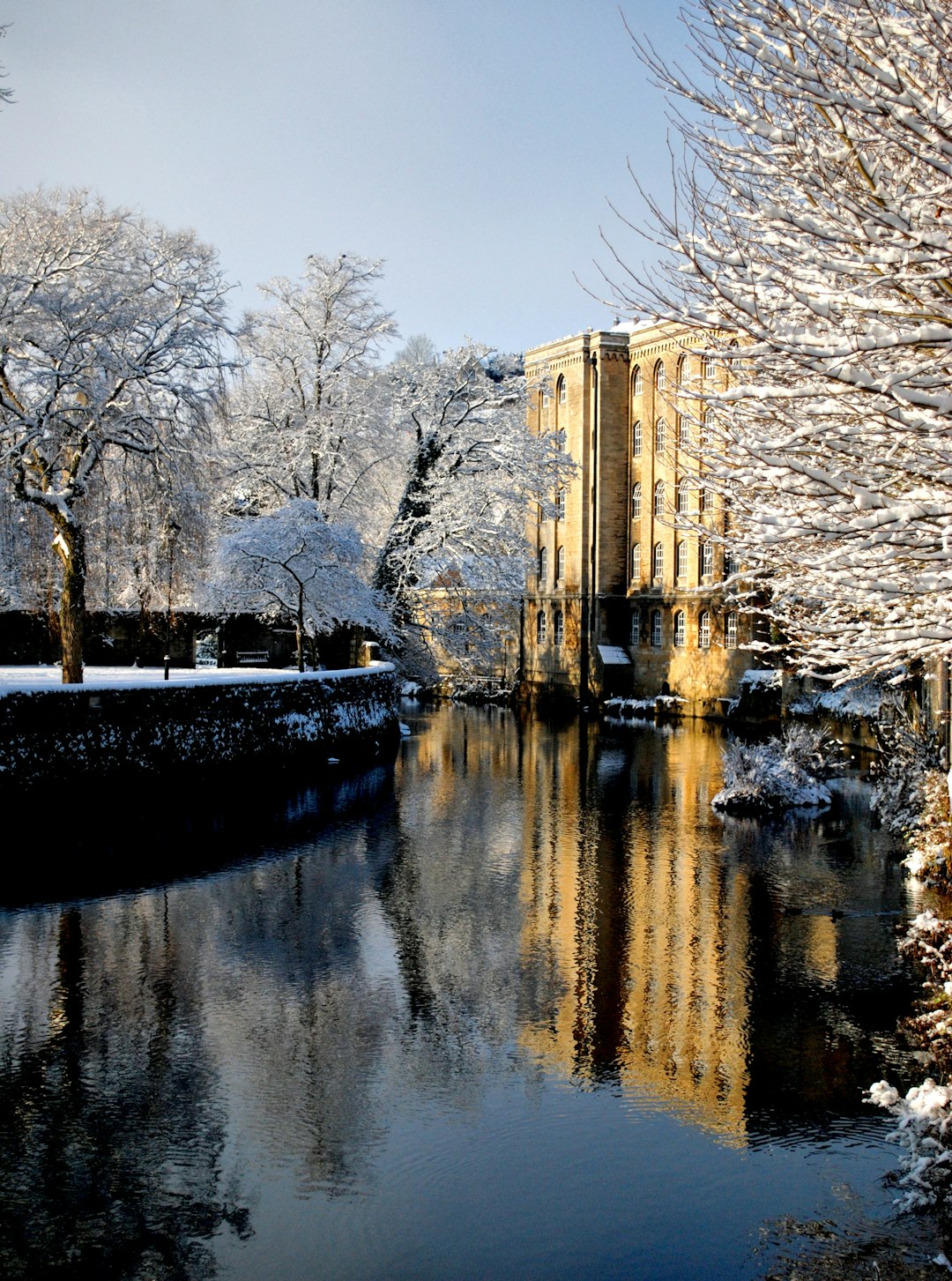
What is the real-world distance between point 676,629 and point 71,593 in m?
30.4

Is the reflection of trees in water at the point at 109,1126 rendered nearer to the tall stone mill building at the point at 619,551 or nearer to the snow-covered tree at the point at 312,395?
the snow-covered tree at the point at 312,395

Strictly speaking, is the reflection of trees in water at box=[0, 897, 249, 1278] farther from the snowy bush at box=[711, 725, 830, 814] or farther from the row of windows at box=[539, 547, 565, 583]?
the row of windows at box=[539, 547, 565, 583]

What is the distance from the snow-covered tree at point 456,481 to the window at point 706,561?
1185cm

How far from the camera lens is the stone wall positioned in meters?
18.3

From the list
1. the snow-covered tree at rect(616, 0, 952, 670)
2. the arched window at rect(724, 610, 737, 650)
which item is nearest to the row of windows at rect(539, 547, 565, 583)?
the arched window at rect(724, 610, 737, 650)

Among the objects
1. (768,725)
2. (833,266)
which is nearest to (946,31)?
(833,266)

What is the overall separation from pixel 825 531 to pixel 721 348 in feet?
5.46

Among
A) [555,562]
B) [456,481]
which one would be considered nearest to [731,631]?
[555,562]

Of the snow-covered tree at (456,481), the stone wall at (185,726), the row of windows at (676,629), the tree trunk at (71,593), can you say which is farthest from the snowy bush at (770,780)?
the row of windows at (676,629)

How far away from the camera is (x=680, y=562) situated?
47125mm

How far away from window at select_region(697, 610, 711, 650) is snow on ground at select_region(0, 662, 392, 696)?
17532 mm

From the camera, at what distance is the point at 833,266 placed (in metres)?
5.94

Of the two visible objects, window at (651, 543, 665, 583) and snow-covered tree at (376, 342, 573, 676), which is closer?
snow-covered tree at (376, 342, 573, 676)

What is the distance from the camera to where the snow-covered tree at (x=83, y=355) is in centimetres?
2017
